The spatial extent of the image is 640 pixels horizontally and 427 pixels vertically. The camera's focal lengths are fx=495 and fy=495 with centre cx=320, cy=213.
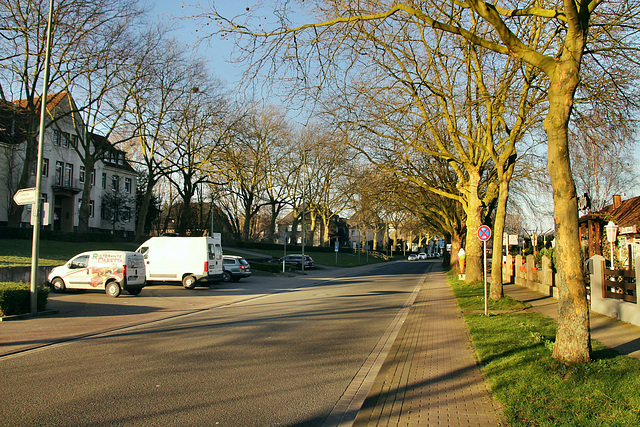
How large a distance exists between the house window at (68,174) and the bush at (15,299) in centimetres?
3790

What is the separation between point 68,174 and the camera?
157 ft

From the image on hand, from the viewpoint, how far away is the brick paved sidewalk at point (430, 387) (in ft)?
17.1

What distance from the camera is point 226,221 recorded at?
7100 cm

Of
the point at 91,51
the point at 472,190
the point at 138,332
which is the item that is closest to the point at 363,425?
the point at 138,332

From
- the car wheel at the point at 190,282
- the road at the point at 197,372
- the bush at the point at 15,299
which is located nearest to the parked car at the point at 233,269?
the car wheel at the point at 190,282

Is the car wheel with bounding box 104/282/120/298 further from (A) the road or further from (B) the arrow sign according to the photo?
(B) the arrow sign

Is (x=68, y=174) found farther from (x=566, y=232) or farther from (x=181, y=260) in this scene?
(x=566, y=232)

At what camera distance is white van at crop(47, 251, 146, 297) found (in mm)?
18188

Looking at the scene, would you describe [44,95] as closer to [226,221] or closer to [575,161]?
[575,161]

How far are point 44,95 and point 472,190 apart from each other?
16.9m

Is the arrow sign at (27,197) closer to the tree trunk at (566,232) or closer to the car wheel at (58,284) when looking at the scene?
the car wheel at (58,284)

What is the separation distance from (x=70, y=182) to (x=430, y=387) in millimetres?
48518

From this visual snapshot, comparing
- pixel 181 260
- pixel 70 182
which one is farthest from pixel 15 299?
pixel 70 182

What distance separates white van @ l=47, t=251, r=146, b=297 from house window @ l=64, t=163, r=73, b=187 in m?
32.0
